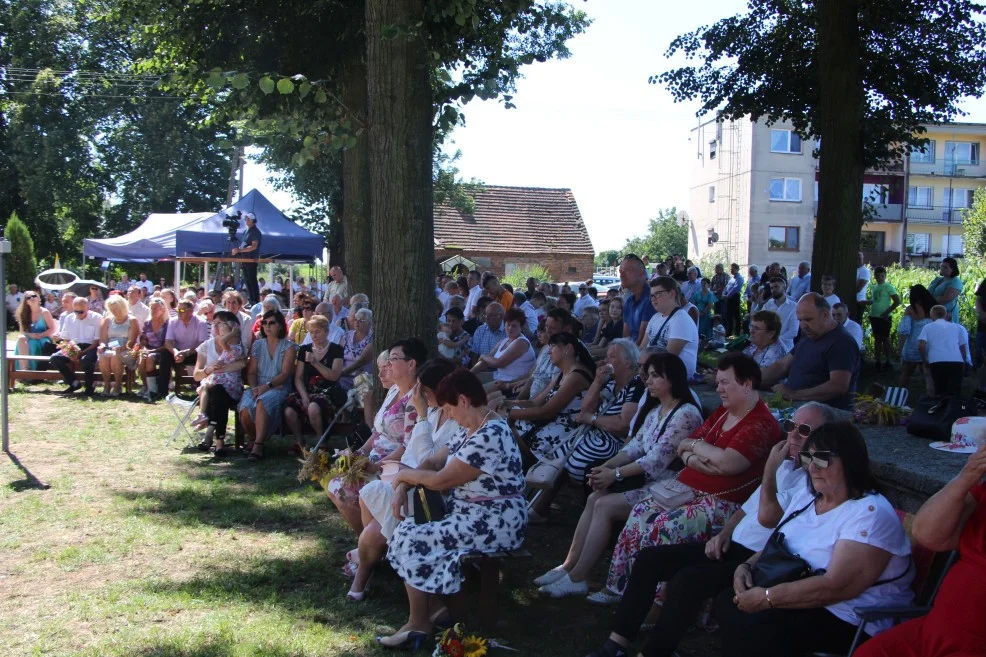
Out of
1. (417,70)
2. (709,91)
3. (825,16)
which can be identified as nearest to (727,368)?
(417,70)

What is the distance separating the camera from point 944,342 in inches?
393

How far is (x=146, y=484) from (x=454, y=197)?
88.4ft

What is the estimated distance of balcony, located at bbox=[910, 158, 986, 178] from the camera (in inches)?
1970

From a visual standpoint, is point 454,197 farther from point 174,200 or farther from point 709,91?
point 709,91

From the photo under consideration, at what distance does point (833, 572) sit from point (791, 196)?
44.3 meters

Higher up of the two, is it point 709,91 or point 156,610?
point 709,91

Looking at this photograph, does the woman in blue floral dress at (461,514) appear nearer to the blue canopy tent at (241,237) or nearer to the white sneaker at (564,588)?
the white sneaker at (564,588)

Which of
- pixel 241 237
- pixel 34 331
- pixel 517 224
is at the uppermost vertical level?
pixel 517 224

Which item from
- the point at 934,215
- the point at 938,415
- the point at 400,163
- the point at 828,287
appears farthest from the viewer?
the point at 934,215

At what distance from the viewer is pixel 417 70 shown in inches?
250

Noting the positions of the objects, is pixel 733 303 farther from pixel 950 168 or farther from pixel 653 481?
pixel 950 168

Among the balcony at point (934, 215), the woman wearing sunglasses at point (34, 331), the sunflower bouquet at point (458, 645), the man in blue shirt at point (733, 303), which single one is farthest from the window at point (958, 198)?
the sunflower bouquet at point (458, 645)

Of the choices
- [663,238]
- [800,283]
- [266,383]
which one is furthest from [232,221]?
[663,238]

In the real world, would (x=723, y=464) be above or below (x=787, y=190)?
below
